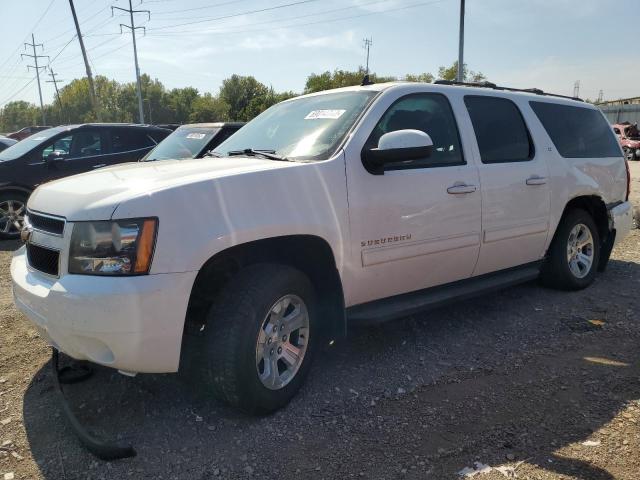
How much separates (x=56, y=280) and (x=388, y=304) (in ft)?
6.64

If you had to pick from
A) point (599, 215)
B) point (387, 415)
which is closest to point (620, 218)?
point (599, 215)

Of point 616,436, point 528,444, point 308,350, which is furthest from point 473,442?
point 308,350

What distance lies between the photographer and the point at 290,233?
2.91 metres

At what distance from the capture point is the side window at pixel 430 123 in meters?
3.60

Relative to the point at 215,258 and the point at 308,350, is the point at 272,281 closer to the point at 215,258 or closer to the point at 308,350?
the point at 215,258

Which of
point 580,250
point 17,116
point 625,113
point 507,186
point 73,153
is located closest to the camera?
point 507,186

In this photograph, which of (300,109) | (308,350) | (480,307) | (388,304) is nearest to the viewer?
(308,350)

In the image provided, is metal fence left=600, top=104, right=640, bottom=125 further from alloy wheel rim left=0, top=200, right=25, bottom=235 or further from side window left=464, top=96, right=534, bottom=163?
alloy wheel rim left=0, top=200, right=25, bottom=235

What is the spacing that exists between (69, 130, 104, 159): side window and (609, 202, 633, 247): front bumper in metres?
7.69

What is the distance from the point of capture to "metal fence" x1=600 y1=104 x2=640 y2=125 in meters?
39.7

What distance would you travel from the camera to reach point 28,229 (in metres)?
3.01

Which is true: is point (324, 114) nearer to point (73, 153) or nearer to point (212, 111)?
point (73, 153)

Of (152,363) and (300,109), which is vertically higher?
(300,109)

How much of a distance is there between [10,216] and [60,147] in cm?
136
